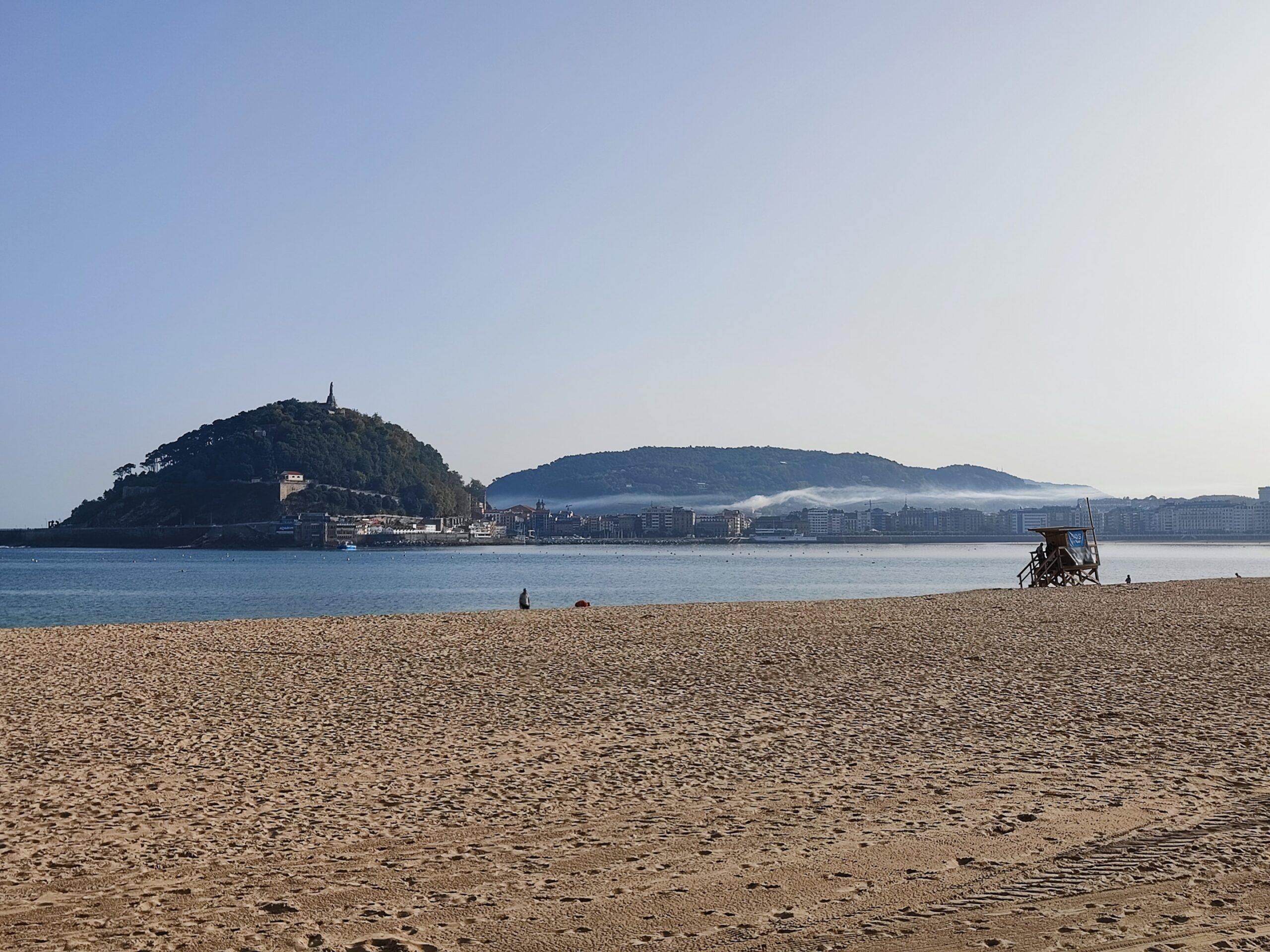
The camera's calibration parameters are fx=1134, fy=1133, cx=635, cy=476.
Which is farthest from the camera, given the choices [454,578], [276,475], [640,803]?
[276,475]

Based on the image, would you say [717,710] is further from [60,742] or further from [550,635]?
[550,635]

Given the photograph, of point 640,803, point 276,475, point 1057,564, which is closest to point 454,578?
point 1057,564

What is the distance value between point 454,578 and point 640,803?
63712mm

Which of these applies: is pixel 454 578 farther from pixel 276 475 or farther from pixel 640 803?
pixel 276 475

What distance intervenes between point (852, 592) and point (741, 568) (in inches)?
1526

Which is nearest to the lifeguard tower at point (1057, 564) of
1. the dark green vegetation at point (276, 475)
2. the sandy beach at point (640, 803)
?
the sandy beach at point (640, 803)

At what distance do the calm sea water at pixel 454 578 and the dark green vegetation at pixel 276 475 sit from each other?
1573cm

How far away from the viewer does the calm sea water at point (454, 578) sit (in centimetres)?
4044

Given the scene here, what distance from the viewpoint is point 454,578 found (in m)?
69.2

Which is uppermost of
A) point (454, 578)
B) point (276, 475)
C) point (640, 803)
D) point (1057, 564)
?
point (276, 475)

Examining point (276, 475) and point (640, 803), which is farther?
point (276, 475)

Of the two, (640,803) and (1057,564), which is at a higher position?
(1057,564)

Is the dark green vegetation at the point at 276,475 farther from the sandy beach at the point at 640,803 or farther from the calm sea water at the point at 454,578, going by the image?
the sandy beach at the point at 640,803

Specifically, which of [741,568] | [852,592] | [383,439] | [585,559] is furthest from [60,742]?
[383,439]
